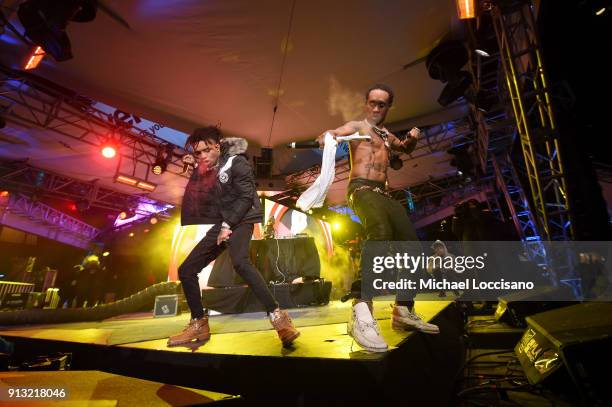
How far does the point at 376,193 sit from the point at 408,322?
3.66 ft

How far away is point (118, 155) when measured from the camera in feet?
33.7

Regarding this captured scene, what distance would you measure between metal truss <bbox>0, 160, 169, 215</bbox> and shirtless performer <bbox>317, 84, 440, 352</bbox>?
565 inches

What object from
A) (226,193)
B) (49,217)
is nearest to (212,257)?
(226,193)

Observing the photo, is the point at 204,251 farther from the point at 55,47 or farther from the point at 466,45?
the point at 466,45

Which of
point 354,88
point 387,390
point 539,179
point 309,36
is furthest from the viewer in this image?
point 354,88

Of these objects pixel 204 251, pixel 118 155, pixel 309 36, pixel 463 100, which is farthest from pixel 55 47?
pixel 463 100

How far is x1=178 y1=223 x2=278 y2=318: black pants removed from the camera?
2.68m

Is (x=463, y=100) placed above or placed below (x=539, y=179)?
above

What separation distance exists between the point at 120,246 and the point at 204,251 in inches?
778

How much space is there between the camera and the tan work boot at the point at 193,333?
248 cm

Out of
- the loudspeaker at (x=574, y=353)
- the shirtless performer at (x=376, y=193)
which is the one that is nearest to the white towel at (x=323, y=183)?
the shirtless performer at (x=376, y=193)

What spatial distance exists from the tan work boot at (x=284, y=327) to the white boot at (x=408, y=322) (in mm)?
865

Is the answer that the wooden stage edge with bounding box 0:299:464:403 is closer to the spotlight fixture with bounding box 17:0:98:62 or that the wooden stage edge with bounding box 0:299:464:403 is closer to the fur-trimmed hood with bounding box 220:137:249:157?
the fur-trimmed hood with bounding box 220:137:249:157

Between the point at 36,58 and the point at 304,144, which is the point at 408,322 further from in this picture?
the point at 36,58
